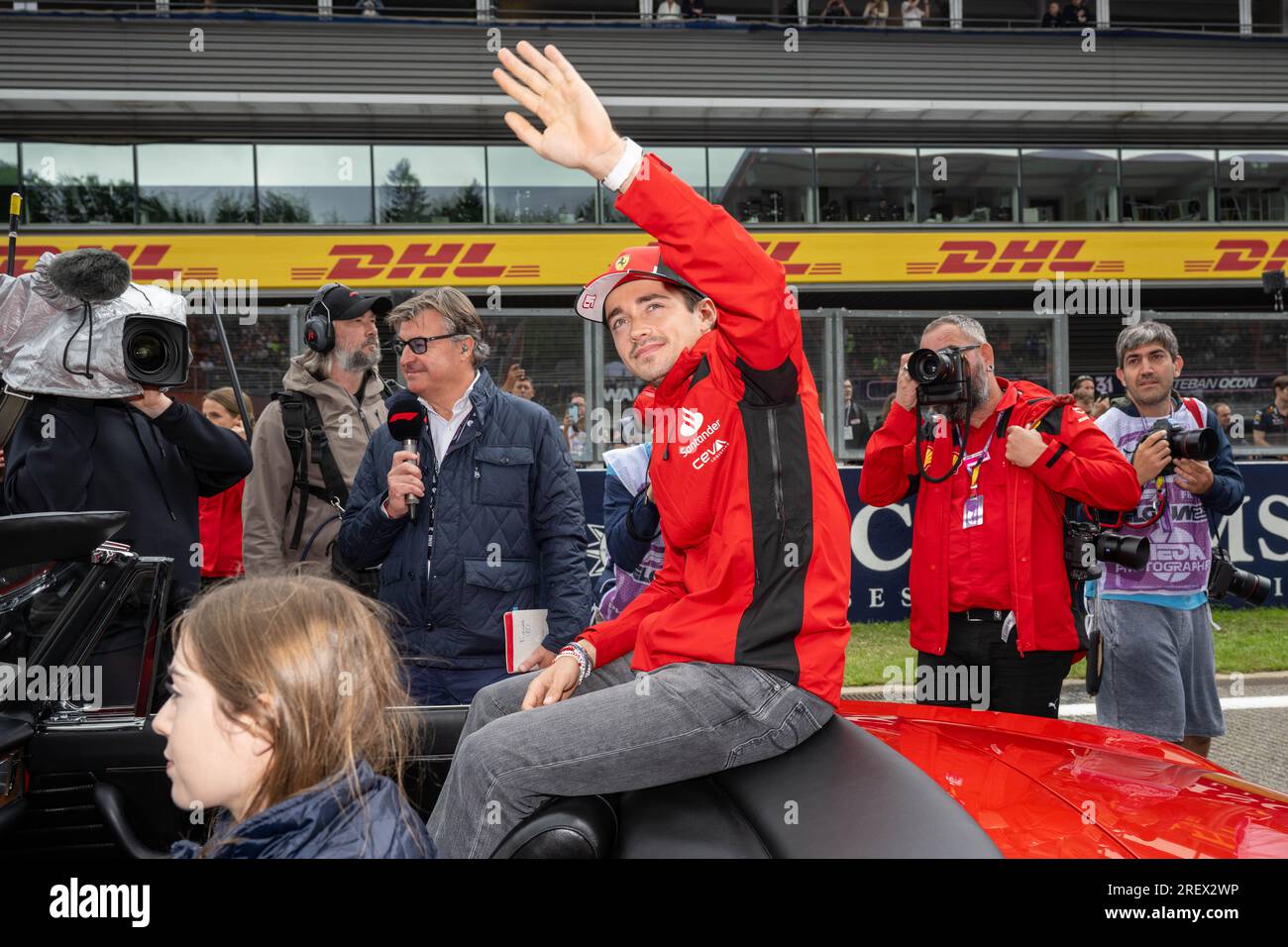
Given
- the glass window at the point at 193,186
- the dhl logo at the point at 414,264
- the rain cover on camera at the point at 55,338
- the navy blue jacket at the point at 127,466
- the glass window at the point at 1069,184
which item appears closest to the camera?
the rain cover on camera at the point at 55,338

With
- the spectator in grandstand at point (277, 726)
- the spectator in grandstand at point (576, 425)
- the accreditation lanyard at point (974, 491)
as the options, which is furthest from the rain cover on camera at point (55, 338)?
the spectator in grandstand at point (576, 425)

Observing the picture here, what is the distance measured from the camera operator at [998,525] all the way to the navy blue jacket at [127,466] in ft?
7.95

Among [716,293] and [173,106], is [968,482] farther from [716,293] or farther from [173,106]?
[173,106]

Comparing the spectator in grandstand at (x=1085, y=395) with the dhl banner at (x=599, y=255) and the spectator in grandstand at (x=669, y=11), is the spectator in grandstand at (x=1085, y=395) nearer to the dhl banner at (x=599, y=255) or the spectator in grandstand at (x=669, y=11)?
the dhl banner at (x=599, y=255)

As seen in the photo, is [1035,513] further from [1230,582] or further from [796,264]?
[796,264]

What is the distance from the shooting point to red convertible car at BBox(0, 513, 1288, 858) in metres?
1.68

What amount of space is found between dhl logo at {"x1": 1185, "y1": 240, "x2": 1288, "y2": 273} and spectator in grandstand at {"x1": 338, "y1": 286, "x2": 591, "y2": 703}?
20403 mm

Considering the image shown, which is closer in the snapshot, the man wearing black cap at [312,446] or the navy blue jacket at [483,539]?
the navy blue jacket at [483,539]

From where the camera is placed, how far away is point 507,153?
18.8 metres

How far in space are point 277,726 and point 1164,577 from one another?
12.8 feet

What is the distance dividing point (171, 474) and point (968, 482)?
108 inches

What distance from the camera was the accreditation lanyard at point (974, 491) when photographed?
3.62 m

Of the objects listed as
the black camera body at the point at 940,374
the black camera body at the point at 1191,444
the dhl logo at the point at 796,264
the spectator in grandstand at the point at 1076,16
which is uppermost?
the spectator in grandstand at the point at 1076,16

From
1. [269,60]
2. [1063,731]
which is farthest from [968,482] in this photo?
[269,60]
